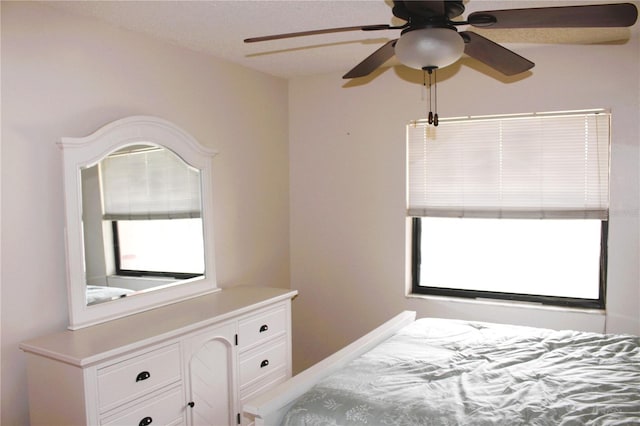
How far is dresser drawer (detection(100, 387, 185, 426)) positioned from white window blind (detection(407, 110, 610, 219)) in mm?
2099

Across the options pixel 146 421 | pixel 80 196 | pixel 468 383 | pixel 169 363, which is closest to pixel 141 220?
pixel 80 196

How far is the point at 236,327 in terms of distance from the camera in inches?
109

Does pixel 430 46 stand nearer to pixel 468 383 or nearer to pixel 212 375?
pixel 468 383

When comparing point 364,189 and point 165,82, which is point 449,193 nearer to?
point 364,189

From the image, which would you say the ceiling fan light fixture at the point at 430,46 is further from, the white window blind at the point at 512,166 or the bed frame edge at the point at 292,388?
the white window blind at the point at 512,166

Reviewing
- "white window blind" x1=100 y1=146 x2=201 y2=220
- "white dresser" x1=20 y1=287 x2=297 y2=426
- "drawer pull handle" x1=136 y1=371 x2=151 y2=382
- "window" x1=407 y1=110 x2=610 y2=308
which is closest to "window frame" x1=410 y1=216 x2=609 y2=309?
"window" x1=407 y1=110 x2=610 y2=308

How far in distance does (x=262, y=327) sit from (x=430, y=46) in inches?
77.8

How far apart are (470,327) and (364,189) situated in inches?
56.8

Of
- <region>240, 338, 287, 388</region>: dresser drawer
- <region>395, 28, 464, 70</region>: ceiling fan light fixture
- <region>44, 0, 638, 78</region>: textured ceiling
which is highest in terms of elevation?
<region>44, 0, 638, 78</region>: textured ceiling

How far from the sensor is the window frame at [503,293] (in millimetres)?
3174

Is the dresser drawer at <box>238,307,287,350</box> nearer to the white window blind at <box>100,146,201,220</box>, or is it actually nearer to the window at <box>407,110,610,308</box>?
the white window blind at <box>100,146,201,220</box>

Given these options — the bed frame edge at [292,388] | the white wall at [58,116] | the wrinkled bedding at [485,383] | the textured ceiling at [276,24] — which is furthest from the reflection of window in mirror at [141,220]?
the wrinkled bedding at [485,383]

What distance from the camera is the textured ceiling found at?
2350 millimetres

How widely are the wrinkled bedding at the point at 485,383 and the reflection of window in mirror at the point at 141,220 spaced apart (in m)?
1.28
